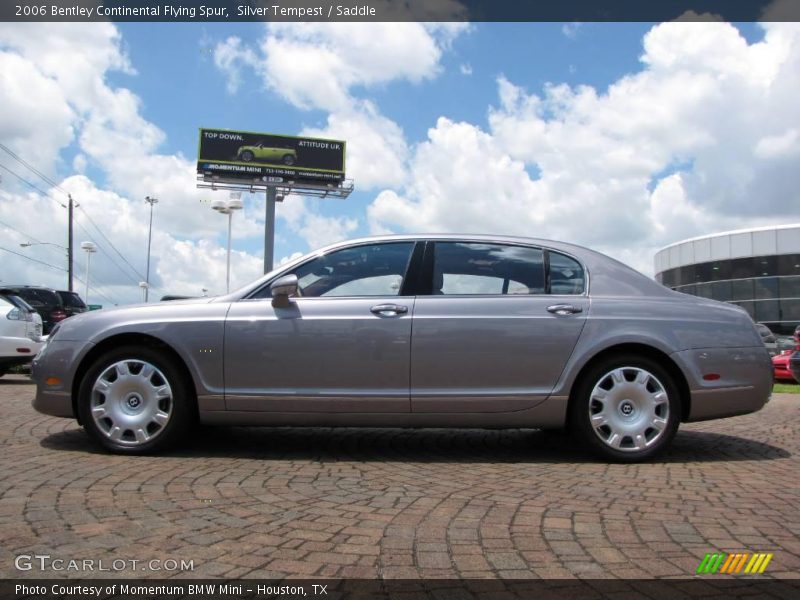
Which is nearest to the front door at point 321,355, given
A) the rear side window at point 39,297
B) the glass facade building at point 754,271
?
the rear side window at point 39,297

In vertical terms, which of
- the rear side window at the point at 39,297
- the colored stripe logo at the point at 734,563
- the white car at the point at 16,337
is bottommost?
the colored stripe logo at the point at 734,563

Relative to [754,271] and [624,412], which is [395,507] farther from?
[754,271]

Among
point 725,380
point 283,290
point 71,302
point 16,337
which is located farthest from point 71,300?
point 725,380

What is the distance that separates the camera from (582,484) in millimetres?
→ 3973

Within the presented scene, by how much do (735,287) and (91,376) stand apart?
40.8 m

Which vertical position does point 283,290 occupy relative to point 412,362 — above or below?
above

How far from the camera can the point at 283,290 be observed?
453cm

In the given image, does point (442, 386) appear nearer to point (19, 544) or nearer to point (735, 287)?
point (19, 544)

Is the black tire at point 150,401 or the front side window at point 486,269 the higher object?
the front side window at point 486,269

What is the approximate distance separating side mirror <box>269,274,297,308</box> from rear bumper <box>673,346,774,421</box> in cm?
264

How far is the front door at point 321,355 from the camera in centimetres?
448

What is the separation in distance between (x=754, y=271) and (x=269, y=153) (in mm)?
32770

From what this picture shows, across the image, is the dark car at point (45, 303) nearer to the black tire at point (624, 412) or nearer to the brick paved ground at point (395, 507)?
the brick paved ground at point (395, 507)

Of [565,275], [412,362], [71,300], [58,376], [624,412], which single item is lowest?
[624,412]
